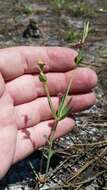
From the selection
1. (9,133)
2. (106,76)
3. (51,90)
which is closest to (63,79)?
(51,90)

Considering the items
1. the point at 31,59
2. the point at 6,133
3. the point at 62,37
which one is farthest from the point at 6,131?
the point at 62,37

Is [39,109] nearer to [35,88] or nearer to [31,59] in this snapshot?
[35,88]

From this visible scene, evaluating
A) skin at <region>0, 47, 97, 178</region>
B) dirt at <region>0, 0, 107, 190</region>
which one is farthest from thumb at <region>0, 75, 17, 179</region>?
dirt at <region>0, 0, 107, 190</region>

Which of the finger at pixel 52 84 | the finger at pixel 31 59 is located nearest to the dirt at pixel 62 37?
the finger at pixel 52 84

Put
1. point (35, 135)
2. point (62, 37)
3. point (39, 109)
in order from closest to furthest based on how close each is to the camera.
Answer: point (35, 135) < point (39, 109) < point (62, 37)

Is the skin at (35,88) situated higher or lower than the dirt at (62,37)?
higher

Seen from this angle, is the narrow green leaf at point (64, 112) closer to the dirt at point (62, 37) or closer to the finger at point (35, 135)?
the finger at point (35, 135)
